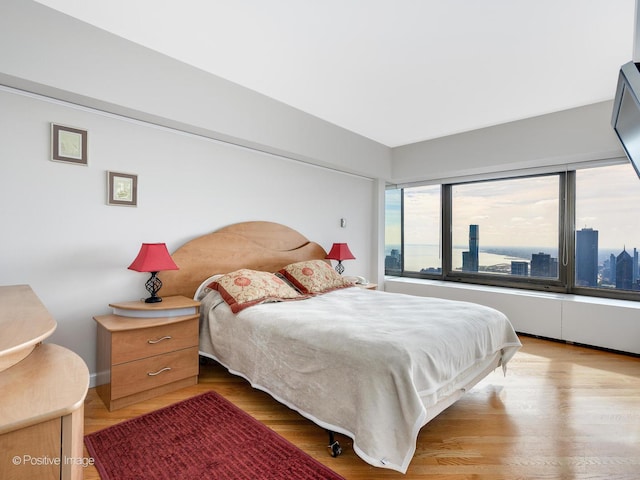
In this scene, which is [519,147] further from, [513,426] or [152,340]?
[152,340]

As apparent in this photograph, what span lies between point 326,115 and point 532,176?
9.11 ft

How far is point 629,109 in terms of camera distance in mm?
1561

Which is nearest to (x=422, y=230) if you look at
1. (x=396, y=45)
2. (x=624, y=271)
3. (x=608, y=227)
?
(x=608, y=227)

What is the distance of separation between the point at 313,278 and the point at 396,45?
7.08ft

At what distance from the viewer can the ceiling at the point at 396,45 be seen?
194 centimetres

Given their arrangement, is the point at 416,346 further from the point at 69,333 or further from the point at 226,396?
the point at 69,333

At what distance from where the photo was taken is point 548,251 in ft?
13.5

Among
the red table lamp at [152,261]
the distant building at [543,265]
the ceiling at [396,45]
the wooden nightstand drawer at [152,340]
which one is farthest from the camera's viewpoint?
the distant building at [543,265]

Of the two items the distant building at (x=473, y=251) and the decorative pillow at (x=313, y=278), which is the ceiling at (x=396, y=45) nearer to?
the decorative pillow at (x=313, y=278)

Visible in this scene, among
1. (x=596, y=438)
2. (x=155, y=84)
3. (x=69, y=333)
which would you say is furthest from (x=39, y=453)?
(x=596, y=438)

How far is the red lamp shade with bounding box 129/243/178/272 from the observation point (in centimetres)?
241

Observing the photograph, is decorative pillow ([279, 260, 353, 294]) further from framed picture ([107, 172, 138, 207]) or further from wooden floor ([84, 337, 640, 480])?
framed picture ([107, 172, 138, 207])

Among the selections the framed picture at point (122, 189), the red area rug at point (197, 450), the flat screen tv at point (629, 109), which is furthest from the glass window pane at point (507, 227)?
the framed picture at point (122, 189)

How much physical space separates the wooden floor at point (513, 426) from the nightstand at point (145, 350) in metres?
0.10
